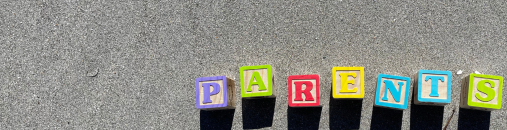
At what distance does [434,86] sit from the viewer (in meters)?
1.29

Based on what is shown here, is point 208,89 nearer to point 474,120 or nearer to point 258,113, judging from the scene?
point 258,113

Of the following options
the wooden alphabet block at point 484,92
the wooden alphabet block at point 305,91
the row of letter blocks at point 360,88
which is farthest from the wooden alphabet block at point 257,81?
the wooden alphabet block at point 484,92

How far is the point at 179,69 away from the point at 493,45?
1672mm

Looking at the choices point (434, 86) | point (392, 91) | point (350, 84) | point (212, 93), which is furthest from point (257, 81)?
point (434, 86)

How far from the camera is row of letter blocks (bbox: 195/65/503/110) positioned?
1.28m

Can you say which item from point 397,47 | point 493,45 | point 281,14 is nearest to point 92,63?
point 281,14

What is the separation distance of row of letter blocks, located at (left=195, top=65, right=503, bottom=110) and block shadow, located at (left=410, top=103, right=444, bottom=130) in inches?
5.1

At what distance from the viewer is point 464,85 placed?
139cm

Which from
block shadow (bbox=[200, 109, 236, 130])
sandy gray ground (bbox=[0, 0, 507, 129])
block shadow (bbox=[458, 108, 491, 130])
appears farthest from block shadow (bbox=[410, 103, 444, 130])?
block shadow (bbox=[200, 109, 236, 130])

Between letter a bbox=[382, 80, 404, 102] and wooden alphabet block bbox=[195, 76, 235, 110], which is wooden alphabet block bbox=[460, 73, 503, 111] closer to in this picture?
letter a bbox=[382, 80, 404, 102]

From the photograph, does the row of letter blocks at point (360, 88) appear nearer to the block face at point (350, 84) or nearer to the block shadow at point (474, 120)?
the block face at point (350, 84)

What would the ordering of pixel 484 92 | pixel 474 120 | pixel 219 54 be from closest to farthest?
pixel 484 92
pixel 474 120
pixel 219 54

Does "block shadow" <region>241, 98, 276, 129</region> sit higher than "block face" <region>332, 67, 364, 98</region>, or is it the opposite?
"block face" <region>332, 67, 364, 98</region>

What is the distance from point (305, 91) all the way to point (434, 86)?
592 millimetres
